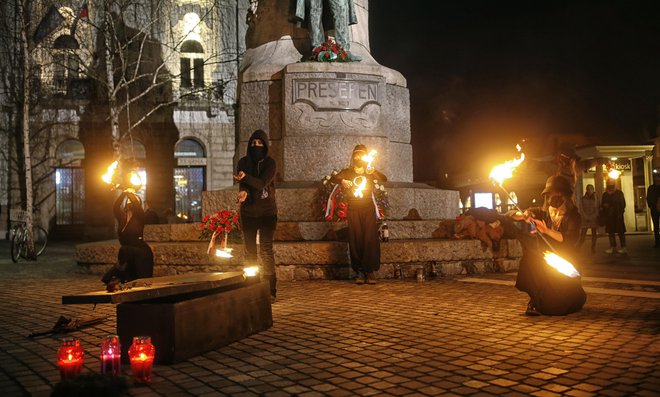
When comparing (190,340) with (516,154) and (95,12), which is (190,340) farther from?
(95,12)

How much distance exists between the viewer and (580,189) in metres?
27.9

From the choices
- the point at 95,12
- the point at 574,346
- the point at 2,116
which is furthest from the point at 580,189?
the point at 2,116

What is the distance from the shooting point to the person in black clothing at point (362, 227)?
9289 millimetres

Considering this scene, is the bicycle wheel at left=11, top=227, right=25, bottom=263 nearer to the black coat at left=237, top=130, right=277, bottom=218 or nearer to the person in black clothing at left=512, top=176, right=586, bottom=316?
the black coat at left=237, top=130, right=277, bottom=218

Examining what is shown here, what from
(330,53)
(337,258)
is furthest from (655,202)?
(337,258)

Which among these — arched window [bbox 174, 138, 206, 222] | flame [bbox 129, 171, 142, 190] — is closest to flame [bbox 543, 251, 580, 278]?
flame [bbox 129, 171, 142, 190]

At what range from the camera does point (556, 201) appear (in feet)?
23.1

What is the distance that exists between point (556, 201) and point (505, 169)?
0.80 m

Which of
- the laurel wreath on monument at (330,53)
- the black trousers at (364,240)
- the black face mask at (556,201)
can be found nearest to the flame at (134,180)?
the black trousers at (364,240)

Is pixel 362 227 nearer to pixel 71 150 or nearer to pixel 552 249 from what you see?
pixel 552 249

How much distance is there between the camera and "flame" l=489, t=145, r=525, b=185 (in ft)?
22.0

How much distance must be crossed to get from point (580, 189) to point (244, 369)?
26051 mm

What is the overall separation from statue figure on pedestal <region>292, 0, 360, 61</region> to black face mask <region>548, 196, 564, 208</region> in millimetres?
7178

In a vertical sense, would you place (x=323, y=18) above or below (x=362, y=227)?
above
